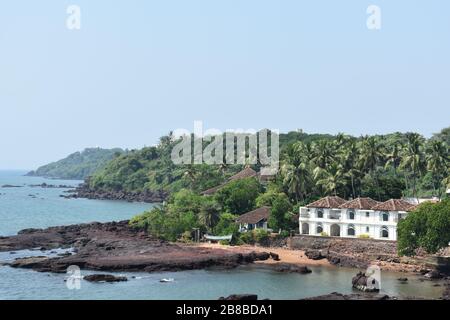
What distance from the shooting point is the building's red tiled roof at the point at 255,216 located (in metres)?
76.2

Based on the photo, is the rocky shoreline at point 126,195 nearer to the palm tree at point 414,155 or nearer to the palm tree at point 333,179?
the palm tree at point 333,179

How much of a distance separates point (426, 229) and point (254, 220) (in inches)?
897

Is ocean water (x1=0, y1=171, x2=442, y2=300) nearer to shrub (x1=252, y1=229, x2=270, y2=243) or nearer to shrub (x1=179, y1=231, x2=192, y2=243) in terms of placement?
shrub (x1=252, y1=229, x2=270, y2=243)

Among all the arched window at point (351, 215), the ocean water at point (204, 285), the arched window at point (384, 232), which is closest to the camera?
the ocean water at point (204, 285)

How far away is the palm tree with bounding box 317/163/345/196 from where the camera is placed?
250 feet

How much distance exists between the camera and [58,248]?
76.9 m

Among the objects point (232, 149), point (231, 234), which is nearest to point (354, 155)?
point (231, 234)

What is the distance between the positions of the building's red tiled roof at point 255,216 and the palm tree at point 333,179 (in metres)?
7.08

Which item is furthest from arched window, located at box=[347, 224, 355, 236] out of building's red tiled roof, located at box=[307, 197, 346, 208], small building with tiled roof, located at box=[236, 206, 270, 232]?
small building with tiled roof, located at box=[236, 206, 270, 232]

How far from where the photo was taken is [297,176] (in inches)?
3061

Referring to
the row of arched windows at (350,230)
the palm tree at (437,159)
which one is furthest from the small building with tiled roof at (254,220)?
the palm tree at (437,159)

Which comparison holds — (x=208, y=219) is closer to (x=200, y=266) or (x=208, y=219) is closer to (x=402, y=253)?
(x=200, y=266)

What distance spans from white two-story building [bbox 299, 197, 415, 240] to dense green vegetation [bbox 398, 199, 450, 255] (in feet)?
20.4
